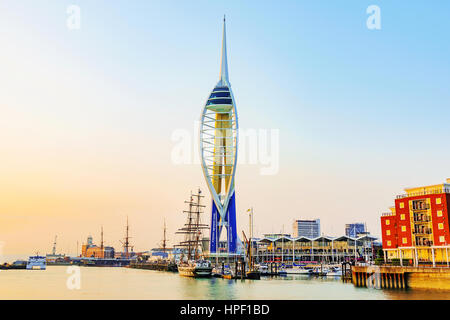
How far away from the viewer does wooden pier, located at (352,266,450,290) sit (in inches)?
1754

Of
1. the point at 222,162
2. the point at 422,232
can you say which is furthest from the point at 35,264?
the point at 422,232

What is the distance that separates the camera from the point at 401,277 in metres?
48.4

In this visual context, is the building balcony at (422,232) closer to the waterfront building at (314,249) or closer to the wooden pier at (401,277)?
the wooden pier at (401,277)

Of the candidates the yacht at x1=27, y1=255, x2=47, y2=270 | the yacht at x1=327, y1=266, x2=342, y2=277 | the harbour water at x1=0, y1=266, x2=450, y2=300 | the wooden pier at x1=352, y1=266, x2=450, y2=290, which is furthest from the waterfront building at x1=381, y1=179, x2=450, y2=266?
the yacht at x1=27, y1=255, x2=47, y2=270

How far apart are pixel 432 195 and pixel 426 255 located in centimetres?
733

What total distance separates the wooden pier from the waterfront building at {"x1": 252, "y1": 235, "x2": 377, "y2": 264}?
66468 mm

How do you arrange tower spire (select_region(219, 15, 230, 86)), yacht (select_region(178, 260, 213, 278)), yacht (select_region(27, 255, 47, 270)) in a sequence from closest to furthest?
yacht (select_region(178, 260, 213, 278))
tower spire (select_region(219, 15, 230, 86))
yacht (select_region(27, 255, 47, 270))

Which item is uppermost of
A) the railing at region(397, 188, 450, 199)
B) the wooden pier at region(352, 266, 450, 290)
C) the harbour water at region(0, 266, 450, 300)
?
the railing at region(397, 188, 450, 199)

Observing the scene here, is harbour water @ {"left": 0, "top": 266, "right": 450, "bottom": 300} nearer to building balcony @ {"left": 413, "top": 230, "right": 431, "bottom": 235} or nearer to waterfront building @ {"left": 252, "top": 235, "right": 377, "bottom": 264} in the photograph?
building balcony @ {"left": 413, "top": 230, "right": 431, "bottom": 235}

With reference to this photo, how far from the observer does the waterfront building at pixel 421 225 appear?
170ft
